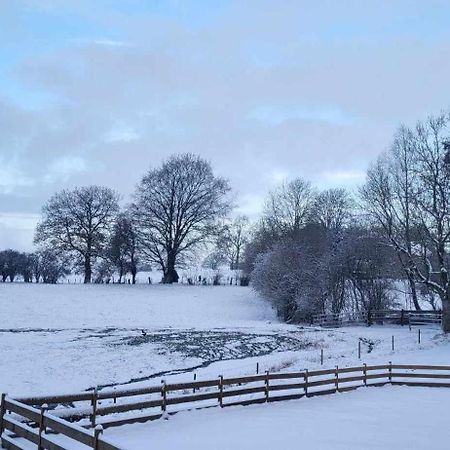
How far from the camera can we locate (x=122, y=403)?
536 inches

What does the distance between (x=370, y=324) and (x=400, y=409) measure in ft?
97.2

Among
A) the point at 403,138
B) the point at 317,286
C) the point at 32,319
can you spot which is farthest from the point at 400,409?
the point at 317,286

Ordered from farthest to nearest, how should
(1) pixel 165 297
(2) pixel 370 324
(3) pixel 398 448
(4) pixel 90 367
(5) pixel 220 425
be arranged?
(1) pixel 165 297, (2) pixel 370 324, (4) pixel 90 367, (5) pixel 220 425, (3) pixel 398 448

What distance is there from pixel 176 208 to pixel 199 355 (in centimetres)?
→ 4058

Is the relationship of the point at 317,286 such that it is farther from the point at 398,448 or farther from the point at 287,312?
the point at 398,448

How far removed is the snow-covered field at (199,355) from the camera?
13422mm

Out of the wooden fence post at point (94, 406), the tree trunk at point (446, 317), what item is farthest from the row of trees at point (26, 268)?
the wooden fence post at point (94, 406)

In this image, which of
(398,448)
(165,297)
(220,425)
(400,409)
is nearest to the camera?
(398,448)

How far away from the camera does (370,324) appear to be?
45.9 meters

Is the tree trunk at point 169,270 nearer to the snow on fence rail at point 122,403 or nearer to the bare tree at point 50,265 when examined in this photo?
the bare tree at point 50,265

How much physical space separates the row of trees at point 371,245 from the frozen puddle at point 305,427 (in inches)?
853

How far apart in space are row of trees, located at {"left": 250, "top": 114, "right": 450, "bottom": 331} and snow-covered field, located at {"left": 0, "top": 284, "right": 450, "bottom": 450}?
4661mm

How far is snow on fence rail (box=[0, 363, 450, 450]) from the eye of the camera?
375 inches

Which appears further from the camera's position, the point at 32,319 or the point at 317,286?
the point at 317,286
